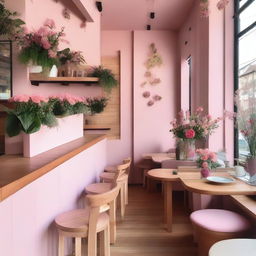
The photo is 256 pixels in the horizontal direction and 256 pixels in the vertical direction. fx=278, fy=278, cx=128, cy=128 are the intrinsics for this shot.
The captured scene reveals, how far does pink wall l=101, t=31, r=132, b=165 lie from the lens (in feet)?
19.9

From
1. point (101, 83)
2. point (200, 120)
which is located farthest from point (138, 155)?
point (200, 120)

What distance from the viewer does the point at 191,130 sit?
11.6 feet

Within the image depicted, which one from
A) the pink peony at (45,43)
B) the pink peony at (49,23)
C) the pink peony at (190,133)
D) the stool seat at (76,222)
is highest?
the pink peony at (49,23)

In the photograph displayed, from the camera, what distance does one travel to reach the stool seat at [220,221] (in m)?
2.25

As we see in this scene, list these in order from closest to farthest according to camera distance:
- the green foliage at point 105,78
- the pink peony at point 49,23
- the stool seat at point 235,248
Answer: the stool seat at point 235,248, the pink peony at point 49,23, the green foliage at point 105,78

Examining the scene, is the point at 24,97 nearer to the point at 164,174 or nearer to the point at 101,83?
the point at 164,174

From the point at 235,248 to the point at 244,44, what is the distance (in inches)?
105

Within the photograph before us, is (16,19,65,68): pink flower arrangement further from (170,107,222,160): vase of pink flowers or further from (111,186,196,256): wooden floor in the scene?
(111,186,196,256): wooden floor

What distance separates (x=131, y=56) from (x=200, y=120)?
2.96m

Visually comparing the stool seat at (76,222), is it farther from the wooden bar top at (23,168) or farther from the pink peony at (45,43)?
the pink peony at (45,43)

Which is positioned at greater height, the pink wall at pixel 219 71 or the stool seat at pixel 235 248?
the pink wall at pixel 219 71

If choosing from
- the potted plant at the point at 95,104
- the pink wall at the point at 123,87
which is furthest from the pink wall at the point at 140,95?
the potted plant at the point at 95,104

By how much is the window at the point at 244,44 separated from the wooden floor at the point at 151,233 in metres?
1.15

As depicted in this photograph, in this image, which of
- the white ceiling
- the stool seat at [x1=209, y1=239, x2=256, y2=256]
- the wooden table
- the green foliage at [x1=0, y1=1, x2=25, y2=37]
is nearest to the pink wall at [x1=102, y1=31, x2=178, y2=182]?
the white ceiling
